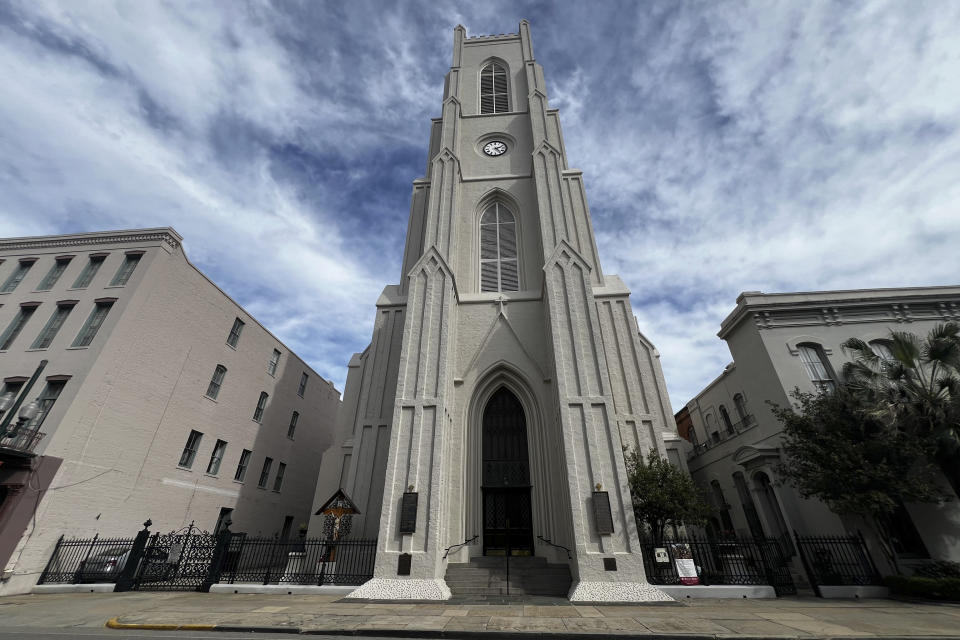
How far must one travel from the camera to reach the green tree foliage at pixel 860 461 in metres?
11.5

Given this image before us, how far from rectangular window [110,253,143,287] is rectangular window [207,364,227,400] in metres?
5.71

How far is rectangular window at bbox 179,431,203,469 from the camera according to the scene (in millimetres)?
18422

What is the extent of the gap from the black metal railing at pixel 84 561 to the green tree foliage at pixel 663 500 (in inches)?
671

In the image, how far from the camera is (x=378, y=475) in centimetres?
1487

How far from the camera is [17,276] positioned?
18.9 m

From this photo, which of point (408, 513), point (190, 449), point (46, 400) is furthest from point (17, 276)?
point (408, 513)

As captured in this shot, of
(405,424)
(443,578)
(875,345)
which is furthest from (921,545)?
(405,424)

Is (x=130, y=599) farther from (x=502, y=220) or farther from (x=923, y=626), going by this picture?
(x=502, y=220)

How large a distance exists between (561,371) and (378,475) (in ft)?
25.8

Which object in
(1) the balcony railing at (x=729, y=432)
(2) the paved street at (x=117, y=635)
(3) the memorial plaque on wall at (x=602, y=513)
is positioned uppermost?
(1) the balcony railing at (x=729, y=432)

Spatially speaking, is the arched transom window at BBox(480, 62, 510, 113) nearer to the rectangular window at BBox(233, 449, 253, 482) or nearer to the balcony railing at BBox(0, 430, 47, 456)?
the rectangular window at BBox(233, 449, 253, 482)

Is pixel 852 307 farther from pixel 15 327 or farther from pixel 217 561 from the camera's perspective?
pixel 15 327

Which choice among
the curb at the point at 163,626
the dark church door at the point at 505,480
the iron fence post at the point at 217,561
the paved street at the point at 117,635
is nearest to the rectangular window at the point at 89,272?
the iron fence post at the point at 217,561

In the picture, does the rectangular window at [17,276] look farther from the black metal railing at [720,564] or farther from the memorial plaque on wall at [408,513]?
the black metal railing at [720,564]
